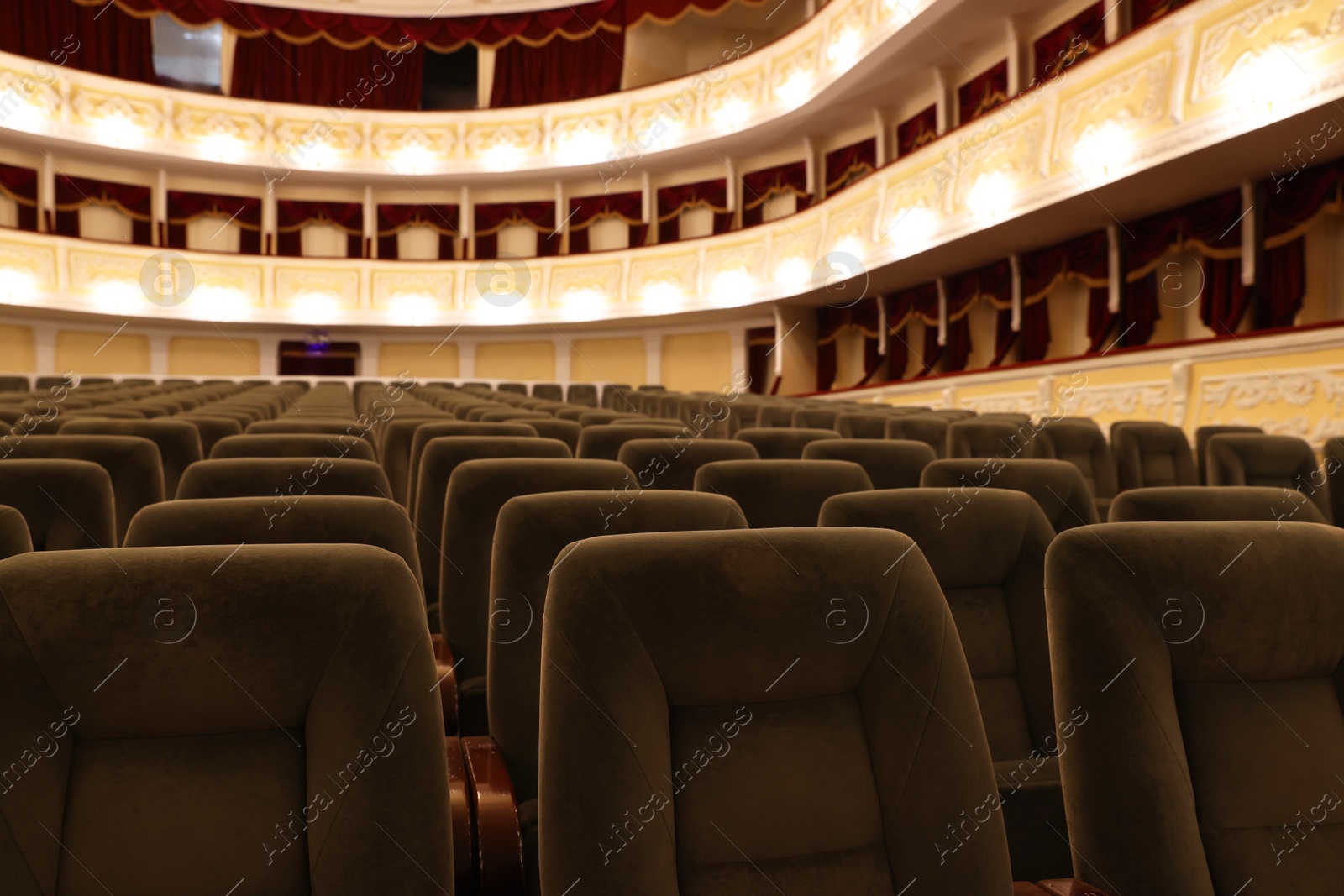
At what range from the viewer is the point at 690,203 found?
30.2 feet

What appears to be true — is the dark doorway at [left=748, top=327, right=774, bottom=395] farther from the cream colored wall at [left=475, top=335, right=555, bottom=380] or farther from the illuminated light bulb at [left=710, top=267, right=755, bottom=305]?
the cream colored wall at [left=475, top=335, right=555, bottom=380]

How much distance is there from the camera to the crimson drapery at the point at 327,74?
9.62 meters

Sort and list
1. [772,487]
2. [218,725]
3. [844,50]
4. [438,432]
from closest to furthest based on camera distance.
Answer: [218,725] → [772,487] → [438,432] → [844,50]

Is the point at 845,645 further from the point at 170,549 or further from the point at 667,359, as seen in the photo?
the point at 667,359

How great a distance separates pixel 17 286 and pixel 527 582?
354 inches

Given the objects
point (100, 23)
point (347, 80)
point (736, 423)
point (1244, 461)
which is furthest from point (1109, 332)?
point (100, 23)

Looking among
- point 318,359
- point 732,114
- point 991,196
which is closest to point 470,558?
point 991,196

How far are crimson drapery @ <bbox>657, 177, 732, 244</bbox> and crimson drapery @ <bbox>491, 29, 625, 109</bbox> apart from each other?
1.28 meters

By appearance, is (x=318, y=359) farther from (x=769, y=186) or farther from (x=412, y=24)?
(x=769, y=186)

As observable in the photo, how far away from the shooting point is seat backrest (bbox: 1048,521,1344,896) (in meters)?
0.70

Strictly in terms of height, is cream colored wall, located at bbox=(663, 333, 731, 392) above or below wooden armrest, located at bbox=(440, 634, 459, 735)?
above

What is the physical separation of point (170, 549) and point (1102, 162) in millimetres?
4703

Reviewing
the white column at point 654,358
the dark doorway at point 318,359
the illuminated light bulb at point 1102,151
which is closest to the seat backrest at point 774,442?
the illuminated light bulb at point 1102,151

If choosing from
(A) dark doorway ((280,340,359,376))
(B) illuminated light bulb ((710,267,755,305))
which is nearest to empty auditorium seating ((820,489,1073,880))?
(B) illuminated light bulb ((710,267,755,305))
